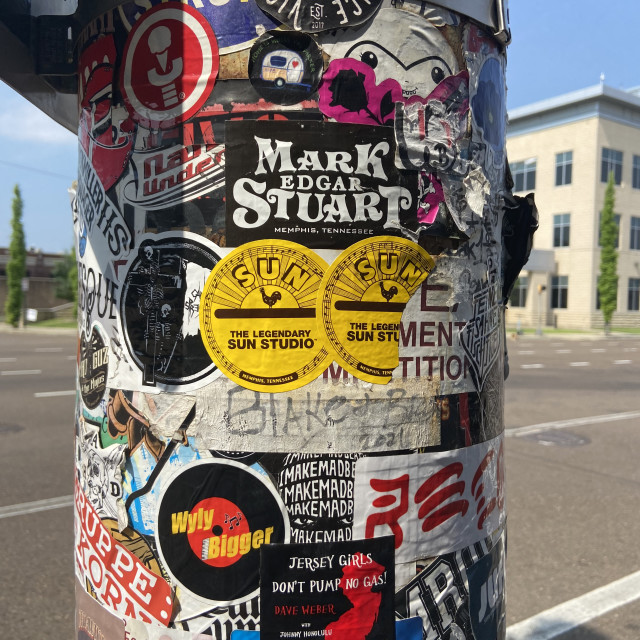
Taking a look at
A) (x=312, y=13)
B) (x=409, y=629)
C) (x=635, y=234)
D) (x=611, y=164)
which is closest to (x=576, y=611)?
(x=409, y=629)

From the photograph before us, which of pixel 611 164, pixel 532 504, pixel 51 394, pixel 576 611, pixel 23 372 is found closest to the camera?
pixel 576 611

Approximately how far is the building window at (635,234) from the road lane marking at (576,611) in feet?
130

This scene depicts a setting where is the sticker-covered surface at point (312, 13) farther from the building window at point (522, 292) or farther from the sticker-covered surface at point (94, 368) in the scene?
the building window at point (522, 292)

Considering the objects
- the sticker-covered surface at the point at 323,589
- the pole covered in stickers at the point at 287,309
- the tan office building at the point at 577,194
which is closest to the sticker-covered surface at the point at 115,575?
the pole covered in stickers at the point at 287,309

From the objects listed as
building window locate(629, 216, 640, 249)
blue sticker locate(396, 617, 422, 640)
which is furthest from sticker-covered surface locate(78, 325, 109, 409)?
building window locate(629, 216, 640, 249)

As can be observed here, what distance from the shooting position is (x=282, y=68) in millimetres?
1276

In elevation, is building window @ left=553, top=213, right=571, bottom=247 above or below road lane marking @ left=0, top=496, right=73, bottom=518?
above

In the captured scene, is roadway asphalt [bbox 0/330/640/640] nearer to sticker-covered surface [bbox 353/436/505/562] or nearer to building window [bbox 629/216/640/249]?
sticker-covered surface [bbox 353/436/505/562]

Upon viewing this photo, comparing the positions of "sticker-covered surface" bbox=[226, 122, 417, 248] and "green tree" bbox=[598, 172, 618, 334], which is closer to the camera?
"sticker-covered surface" bbox=[226, 122, 417, 248]

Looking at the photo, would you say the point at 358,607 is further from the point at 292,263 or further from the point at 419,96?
the point at 419,96

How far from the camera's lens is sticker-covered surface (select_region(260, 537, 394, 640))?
132cm

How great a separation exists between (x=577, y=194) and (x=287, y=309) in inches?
1581

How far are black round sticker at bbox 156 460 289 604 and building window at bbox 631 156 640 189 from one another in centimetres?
4332

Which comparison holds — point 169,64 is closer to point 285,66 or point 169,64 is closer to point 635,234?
point 285,66
